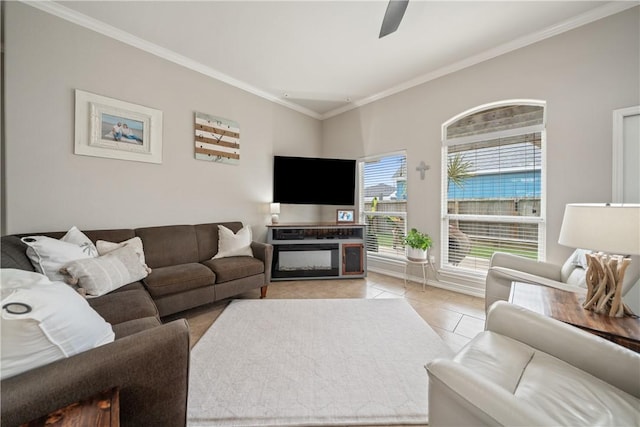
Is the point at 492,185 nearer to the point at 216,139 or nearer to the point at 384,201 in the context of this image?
the point at 384,201

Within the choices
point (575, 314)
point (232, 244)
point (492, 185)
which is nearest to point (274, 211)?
point (232, 244)

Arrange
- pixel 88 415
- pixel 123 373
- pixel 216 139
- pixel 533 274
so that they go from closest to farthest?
pixel 88 415 → pixel 123 373 → pixel 533 274 → pixel 216 139

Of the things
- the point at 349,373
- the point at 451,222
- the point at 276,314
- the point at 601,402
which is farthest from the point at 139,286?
the point at 451,222

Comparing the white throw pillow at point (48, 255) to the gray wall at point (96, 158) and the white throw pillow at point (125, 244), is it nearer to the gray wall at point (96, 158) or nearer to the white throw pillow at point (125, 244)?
the white throw pillow at point (125, 244)

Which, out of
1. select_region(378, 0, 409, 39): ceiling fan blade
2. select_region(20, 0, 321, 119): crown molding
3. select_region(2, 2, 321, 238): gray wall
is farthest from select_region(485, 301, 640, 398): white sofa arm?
select_region(20, 0, 321, 119): crown molding

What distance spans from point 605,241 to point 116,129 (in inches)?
158

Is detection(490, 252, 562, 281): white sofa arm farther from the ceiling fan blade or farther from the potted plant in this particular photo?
the ceiling fan blade

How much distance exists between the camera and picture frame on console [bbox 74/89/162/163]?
7.91 ft

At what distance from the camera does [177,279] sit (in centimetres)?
229

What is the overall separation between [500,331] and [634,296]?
1.15m

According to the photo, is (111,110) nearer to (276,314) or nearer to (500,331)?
(276,314)

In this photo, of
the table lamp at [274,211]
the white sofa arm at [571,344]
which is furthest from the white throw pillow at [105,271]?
the white sofa arm at [571,344]

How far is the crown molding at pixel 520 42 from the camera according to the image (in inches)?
86.0

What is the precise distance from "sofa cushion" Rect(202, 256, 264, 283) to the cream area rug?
0.36 metres
